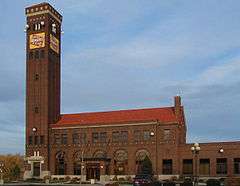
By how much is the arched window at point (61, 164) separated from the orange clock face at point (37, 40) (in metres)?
22.5

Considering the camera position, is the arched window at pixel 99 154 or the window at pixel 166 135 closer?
the window at pixel 166 135

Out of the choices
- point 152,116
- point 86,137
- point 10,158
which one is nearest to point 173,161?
point 152,116

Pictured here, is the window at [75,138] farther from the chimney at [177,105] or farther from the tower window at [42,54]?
the chimney at [177,105]

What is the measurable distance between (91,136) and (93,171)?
7.24 metres

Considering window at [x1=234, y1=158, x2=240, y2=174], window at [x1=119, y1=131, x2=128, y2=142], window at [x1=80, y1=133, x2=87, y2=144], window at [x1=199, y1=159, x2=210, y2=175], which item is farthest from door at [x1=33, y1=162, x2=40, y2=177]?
window at [x1=234, y1=158, x2=240, y2=174]

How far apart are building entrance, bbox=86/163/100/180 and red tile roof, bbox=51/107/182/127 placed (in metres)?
8.52

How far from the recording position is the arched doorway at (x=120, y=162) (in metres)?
86.9

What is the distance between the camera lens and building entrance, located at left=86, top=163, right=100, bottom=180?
283ft

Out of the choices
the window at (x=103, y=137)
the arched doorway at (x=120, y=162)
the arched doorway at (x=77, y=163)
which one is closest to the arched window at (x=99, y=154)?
the window at (x=103, y=137)

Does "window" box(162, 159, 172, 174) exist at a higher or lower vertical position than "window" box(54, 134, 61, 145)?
lower

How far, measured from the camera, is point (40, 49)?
9431 centimetres

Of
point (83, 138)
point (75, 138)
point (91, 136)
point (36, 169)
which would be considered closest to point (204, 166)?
point (91, 136)

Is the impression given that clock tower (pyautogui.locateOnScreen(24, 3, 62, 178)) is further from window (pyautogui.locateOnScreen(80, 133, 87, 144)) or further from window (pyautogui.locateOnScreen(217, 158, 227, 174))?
window (pyautogui.locateOnScreen(217, 158, 227, 174))

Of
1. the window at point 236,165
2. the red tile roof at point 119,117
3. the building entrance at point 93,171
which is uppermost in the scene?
the red tile roof at point 119,117
